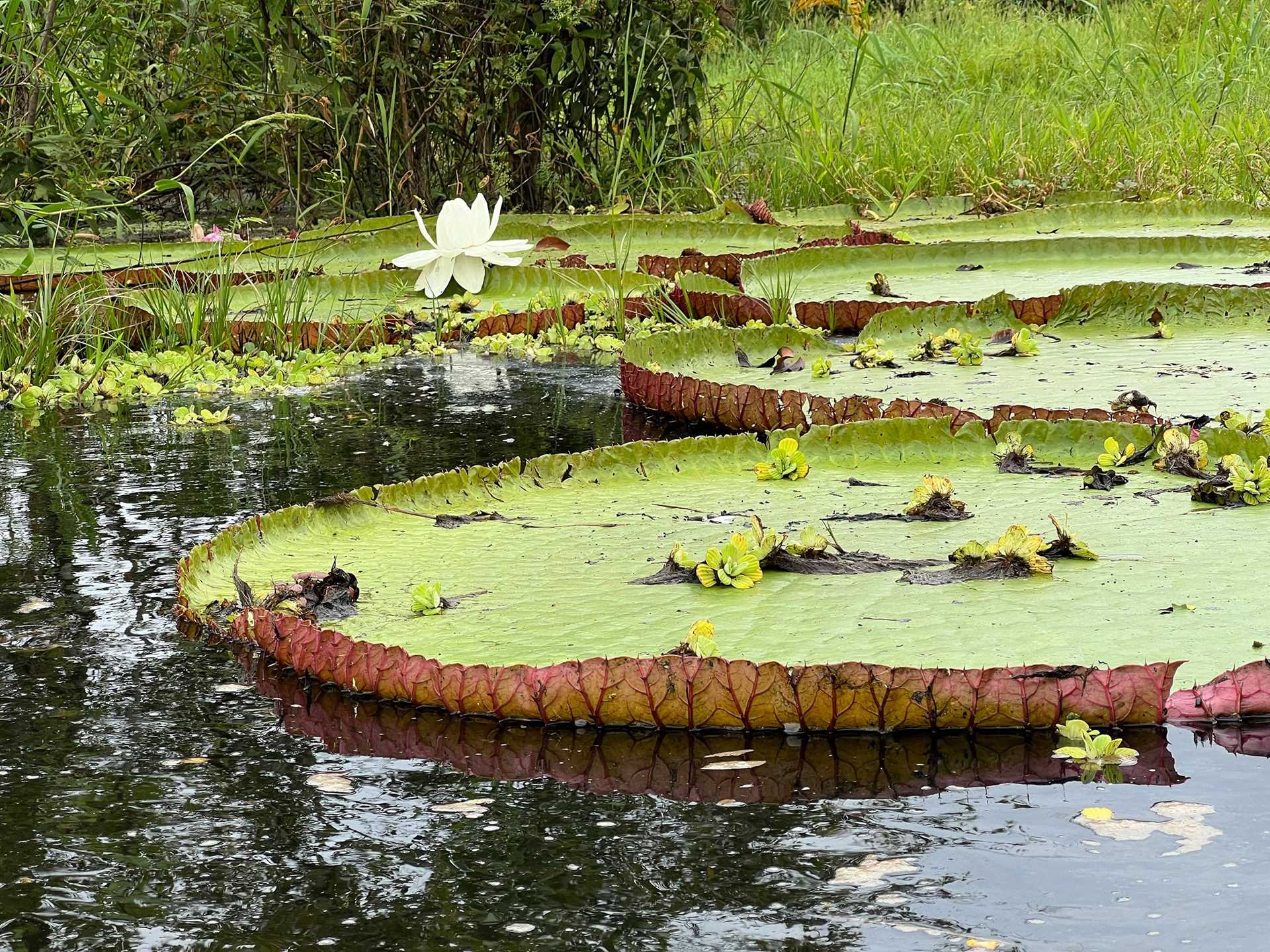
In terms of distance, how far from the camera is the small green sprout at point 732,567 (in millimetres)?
2051

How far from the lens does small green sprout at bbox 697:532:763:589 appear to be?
6.73ft

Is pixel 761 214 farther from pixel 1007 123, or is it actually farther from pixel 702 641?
pixel 702 641

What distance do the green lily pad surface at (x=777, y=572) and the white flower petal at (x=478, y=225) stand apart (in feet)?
3.53

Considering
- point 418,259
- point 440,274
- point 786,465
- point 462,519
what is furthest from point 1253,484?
point 440,274

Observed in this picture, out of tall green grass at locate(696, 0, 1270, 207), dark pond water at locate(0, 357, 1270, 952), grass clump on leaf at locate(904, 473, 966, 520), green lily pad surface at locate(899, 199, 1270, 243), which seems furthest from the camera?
tall green grass at locate(696, 0, 1270, 207)

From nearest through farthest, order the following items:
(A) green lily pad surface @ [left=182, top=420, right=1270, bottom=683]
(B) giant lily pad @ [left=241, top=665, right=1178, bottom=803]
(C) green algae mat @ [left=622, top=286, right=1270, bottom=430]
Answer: (B) giant lily pad @ [left=241, top=665, right=1178, bottom=803], (A) green lily pad surface @ [left=182, top=420, right=1270, bottom=683], (C) green algae mat @ [left=622, top=286, right=1270, bottom=430]

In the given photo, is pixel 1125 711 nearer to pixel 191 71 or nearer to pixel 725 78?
pixel 191 71

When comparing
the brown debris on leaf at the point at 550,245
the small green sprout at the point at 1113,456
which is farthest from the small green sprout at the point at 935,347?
the brown debris on leaf at the point at 550,245

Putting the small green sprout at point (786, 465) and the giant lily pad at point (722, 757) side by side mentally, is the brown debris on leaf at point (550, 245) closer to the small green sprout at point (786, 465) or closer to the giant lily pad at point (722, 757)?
the small green sprout at point (786, 465)

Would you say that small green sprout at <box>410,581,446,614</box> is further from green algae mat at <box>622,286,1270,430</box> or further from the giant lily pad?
green algae mat at <box>622,286,1270,430</box>

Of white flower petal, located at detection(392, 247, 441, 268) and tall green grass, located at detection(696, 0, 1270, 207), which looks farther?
tall green grass, located at detection(696, 0, 1270, 207)

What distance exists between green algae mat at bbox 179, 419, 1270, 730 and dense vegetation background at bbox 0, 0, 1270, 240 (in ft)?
10.4

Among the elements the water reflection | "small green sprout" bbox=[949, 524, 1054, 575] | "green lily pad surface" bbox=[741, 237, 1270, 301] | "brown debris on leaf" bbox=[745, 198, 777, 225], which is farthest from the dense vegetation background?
the water reflection

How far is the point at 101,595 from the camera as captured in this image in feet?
7.50
